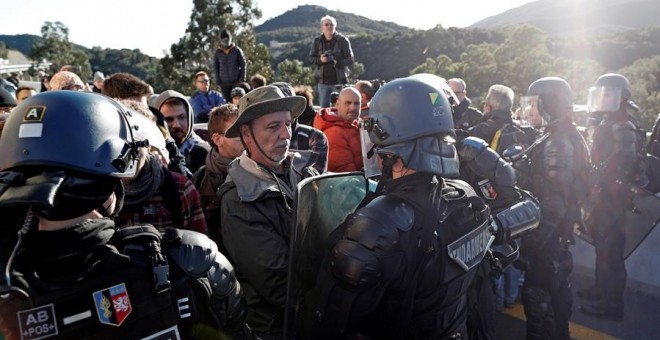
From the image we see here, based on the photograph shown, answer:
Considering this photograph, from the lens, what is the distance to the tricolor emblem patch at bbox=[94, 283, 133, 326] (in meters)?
1.23

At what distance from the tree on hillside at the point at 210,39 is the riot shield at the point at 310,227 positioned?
28.1 m

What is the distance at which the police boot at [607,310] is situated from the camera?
458 centimetres

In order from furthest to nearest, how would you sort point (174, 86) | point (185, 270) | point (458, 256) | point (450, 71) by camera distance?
point (174, 86) < point (450, 71) < point (458, 256) < point (185, 270)

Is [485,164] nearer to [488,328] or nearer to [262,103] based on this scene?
[488,328]

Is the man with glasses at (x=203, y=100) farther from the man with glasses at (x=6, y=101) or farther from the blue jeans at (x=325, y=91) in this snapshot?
the man with glasses at (x=6, y=101)

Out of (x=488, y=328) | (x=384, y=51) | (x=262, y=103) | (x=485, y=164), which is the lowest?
(x=384, y=51)

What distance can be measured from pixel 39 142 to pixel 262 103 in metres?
1.49

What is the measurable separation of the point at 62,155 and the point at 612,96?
4.75m

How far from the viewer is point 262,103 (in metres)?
2.68

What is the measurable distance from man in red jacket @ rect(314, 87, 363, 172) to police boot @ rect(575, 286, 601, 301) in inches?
102

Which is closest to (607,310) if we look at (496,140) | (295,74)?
(496,140)

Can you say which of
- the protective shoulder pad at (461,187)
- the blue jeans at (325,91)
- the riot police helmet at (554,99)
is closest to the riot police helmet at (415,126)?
the protective shoulder pad at (461,187)

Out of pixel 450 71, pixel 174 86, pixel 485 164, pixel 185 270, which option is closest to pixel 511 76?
pixel 450 71

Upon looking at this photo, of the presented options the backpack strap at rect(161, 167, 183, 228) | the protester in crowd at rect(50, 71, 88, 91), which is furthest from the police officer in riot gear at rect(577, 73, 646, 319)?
the protester in crowd at rect(50, 71, 88, 91)
